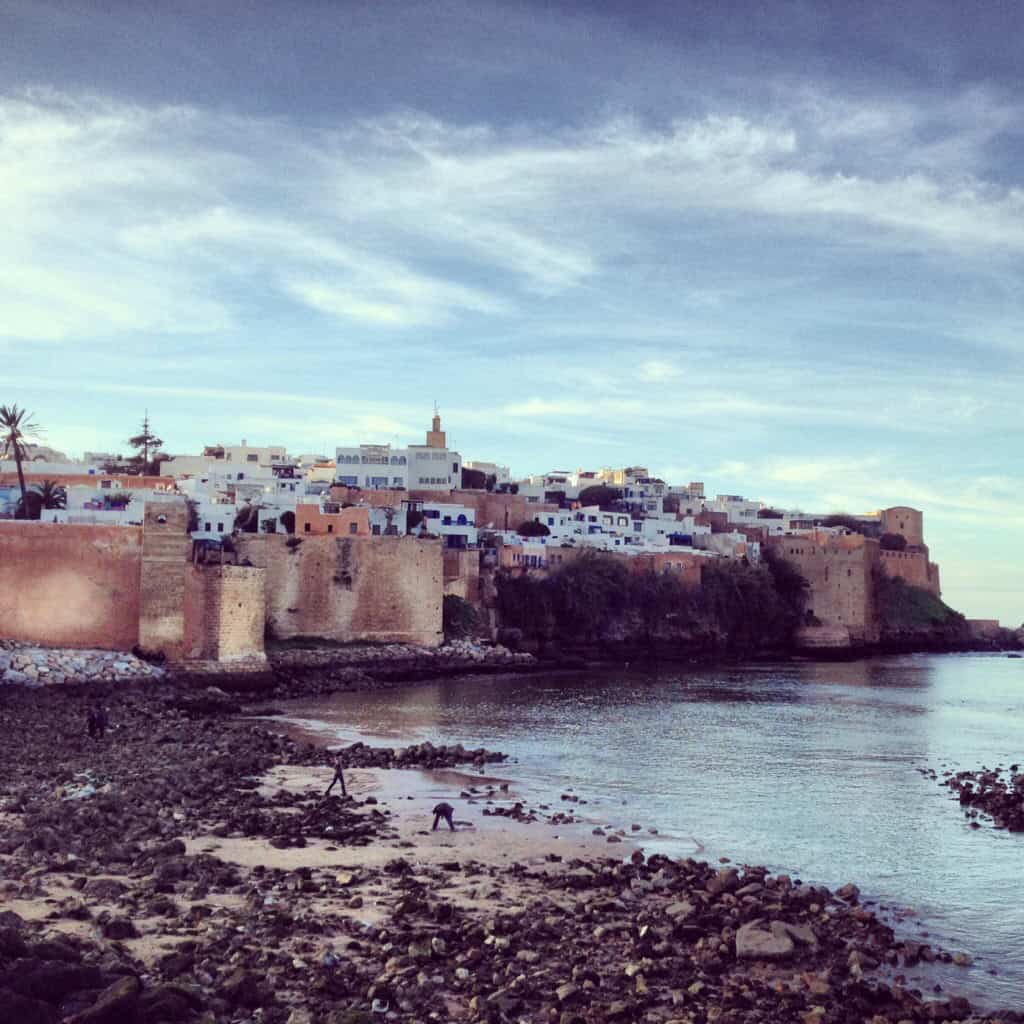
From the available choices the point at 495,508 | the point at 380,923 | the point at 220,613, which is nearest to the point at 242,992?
the point at 380,923

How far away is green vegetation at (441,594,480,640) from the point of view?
45.4 m

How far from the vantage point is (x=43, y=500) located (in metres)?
41.2

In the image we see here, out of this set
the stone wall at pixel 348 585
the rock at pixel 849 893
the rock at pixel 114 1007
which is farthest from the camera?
the stone wall at pixel 348 585

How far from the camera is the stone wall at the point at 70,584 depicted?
29.7 m

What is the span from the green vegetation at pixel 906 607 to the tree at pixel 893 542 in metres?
4.97

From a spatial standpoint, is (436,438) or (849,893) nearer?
(849,893)

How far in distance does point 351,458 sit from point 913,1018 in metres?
50.9

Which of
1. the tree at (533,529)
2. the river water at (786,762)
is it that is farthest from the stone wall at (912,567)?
the river water at (786,762)

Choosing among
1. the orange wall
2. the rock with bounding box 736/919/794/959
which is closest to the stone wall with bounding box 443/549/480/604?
the orange wall

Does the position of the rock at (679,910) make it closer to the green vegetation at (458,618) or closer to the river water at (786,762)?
the river water at (786,762)

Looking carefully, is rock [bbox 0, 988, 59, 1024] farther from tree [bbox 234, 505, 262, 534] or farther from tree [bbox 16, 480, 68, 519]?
tree [bbox 234, 505, 262, 534]

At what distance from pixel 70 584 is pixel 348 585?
42.1 ft

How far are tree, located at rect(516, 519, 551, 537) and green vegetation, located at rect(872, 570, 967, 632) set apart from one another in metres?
20.4

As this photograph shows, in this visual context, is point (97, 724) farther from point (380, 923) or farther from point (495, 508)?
point (495, 508)
